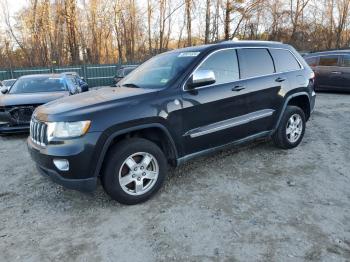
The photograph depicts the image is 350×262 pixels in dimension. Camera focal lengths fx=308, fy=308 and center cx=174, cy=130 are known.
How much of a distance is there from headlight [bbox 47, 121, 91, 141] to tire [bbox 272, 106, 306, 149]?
3.29 meters

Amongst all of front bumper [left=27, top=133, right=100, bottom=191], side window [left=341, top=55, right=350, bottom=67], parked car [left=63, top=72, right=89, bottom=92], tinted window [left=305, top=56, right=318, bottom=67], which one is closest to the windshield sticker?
front bumper [left=27, top=133, right=100, bottom=191]

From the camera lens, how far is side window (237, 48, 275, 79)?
458 centimetres

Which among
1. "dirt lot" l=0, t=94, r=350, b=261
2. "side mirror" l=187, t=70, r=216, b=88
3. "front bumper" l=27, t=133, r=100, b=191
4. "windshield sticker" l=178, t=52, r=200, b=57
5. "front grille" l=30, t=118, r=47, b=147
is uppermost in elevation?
"windshield sticker" l=178, t=52, r=200, b=57

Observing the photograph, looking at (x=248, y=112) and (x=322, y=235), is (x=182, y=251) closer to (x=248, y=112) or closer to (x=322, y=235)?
(x=322, y=235)

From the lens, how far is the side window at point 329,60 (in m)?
12.4

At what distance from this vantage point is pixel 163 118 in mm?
3668

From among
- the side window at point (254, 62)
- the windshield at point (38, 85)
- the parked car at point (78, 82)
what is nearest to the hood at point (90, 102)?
the side window at point (254, 62)

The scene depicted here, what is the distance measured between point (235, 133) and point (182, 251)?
2.13 m

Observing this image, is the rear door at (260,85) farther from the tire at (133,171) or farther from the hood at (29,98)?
the hood at (29,98)

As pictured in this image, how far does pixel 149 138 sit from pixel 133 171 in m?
0.49

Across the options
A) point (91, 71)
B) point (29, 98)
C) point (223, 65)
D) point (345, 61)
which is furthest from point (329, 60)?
point (91, 71)

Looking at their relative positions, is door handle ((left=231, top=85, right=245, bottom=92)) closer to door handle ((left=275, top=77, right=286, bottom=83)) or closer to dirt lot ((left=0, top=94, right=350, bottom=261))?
door handle ((left=275, top=77, right=286, bottom=83))

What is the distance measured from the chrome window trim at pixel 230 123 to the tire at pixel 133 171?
1.83 feet

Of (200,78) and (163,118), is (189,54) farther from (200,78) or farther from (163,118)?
(163,118)
